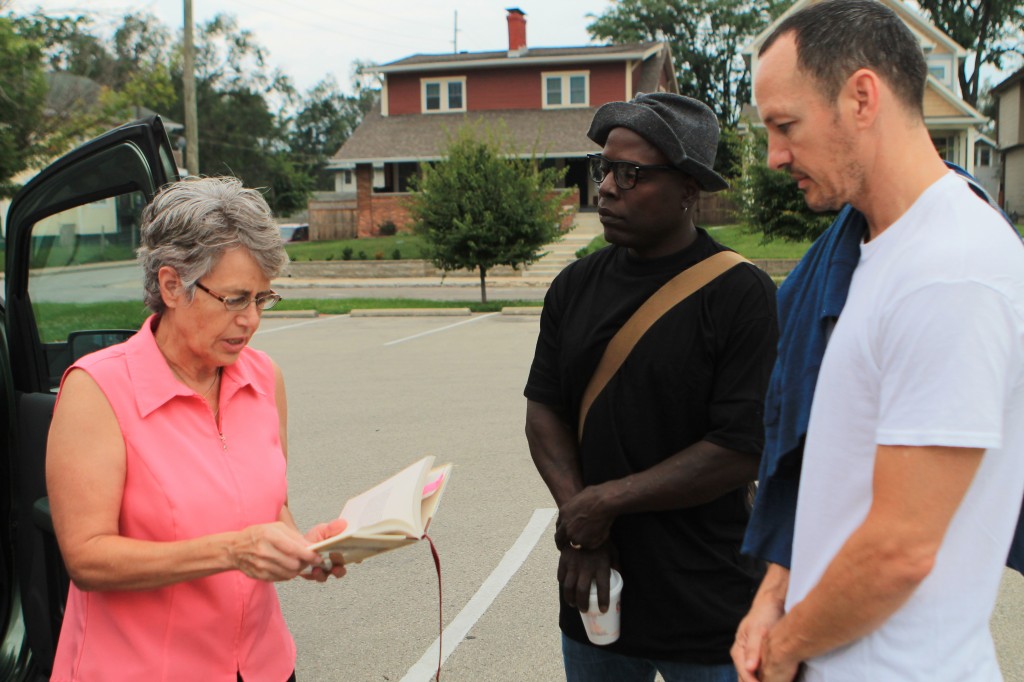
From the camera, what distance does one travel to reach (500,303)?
21.7 metres

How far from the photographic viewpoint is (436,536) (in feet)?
19.5

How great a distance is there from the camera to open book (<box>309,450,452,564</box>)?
193 centimetres

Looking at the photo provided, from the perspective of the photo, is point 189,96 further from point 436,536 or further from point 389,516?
point 389,516

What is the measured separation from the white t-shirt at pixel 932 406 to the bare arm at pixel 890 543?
3 cm

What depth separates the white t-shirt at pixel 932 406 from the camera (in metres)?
1.35

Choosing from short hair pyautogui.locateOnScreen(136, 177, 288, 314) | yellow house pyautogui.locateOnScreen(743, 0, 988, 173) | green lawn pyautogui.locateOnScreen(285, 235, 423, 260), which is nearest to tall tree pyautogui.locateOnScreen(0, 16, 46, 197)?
green lawn pyautogui.locateOnScreen(285, 235, 423, 260)

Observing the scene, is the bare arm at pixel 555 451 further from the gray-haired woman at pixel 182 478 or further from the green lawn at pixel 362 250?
the green lawn at pixel 362 250

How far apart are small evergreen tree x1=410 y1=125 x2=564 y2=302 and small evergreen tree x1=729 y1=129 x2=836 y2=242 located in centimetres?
505

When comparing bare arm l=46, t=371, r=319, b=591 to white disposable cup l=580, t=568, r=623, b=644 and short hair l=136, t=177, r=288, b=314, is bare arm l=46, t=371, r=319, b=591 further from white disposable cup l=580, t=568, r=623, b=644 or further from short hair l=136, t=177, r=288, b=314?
white disposable cup l=580, t=568, r=623, b=644

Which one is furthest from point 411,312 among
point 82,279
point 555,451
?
point 555,451

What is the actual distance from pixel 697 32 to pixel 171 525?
6268 cm

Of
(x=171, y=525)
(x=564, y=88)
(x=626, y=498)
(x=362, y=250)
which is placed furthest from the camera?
(x=564, y=88)

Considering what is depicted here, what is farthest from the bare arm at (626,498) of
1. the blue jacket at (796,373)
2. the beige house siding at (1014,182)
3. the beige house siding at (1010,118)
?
the beige house siding at (1010,118)

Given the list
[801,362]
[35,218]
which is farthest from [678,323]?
[35,218]
